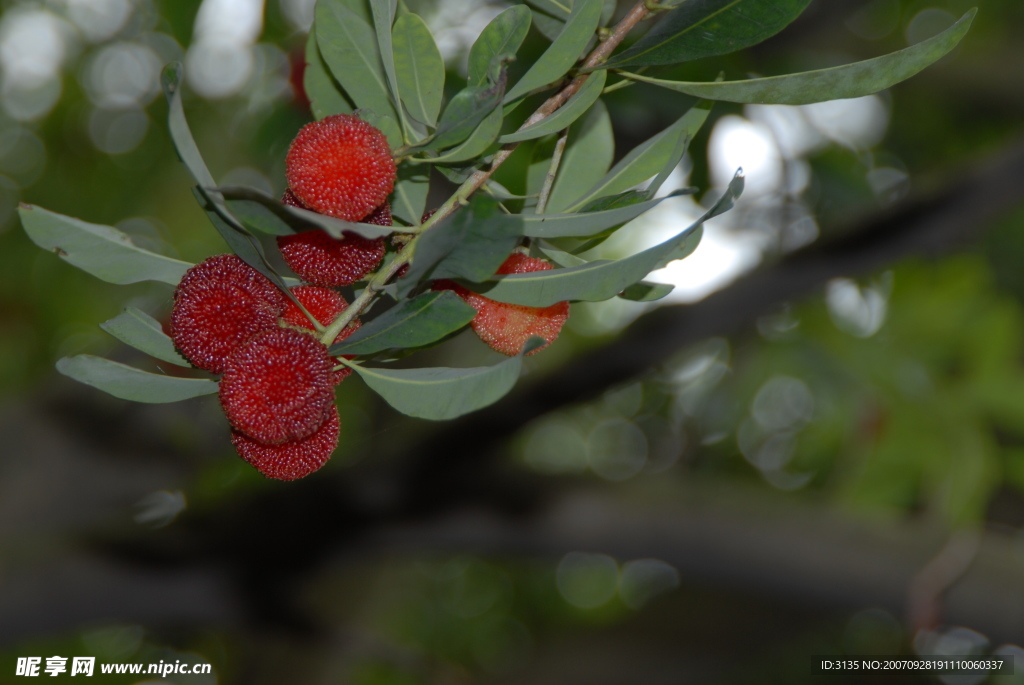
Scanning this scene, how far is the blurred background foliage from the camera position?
183cm

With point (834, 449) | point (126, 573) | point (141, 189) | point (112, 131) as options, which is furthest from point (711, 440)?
point (112, 131)

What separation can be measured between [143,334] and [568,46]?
331 mm

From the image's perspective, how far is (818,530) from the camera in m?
1.92

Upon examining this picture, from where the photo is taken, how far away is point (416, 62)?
50 cm

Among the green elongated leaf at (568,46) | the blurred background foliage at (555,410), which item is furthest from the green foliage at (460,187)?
the blurred background foliage at (555,410)

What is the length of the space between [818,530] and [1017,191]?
Result: 2.89 feet

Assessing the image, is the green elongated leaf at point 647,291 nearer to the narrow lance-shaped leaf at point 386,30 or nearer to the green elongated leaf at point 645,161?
the green elongated leaf at point 645,161

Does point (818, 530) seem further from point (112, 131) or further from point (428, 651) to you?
point (428, 651)

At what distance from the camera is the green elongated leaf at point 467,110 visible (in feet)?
1.34

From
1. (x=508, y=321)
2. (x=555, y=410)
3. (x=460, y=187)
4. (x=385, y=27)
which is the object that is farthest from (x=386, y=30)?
(x=555, y=410)

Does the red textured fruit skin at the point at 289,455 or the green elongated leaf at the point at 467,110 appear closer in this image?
the green elongated leaf at the point at 467,110

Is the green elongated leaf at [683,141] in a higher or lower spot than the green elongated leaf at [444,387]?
higher

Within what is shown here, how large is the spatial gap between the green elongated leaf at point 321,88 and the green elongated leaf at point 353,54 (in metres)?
0.03

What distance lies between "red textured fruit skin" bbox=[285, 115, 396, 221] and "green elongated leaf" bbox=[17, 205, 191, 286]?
0.38ft
